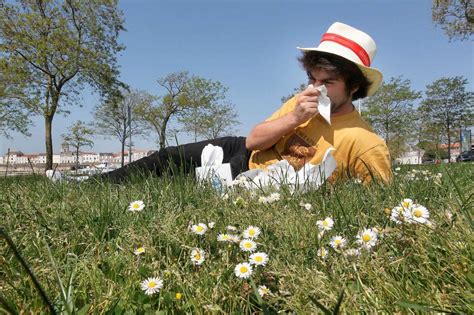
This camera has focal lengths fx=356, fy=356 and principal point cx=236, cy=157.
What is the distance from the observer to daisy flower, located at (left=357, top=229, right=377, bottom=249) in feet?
4.17

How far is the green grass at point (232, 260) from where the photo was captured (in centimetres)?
103

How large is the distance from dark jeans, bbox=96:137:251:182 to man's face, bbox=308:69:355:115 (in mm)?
1012

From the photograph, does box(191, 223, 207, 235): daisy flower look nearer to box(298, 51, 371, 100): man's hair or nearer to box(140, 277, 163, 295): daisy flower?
box(140, 277, 163, 295): daisy flower

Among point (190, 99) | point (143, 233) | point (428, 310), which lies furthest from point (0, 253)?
point (190, 99)

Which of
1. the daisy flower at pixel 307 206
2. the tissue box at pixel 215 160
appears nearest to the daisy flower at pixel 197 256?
the daisy flower at pixel 307 206

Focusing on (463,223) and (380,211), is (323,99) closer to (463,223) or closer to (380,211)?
(380,211)

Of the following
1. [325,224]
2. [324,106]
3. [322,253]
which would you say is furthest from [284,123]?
[322,253]

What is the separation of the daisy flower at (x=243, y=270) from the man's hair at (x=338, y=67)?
246 centimetres

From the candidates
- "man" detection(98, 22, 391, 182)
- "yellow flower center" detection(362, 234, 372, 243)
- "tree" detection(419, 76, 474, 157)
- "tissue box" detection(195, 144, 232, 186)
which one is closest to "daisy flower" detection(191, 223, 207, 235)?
"yellow flower center" detection(362, 234, 372, 243)

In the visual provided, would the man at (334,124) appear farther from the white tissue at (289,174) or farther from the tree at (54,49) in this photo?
the tree at (54,49)

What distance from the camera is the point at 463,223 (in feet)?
4.06

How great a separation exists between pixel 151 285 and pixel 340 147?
237cm

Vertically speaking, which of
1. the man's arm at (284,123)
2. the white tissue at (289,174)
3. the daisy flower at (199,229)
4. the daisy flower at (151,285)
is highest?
the man's arm at (284,123)

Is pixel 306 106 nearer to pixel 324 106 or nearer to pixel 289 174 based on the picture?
pixel 324 106
